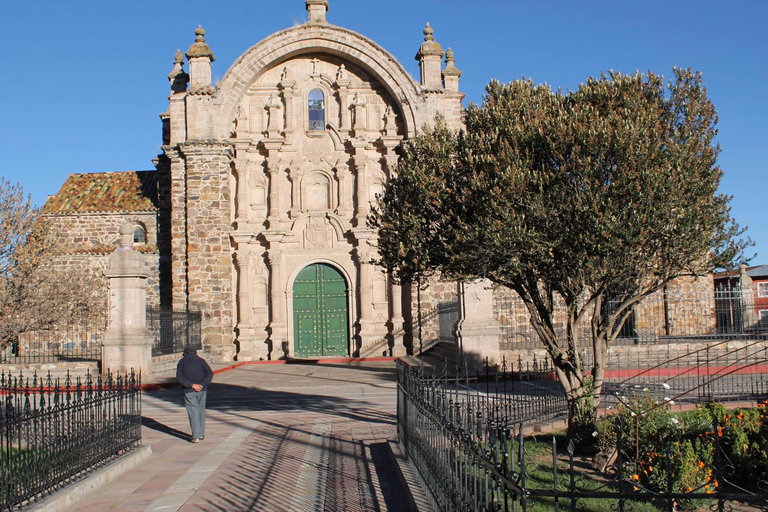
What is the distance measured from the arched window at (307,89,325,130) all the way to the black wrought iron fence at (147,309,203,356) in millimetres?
7801

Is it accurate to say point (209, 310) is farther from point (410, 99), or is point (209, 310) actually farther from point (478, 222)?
point (478, 222)

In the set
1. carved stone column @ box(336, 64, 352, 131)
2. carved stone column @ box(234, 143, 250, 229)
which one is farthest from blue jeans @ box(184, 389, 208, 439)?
carved stone column @ box(336, 64, 352, 131)

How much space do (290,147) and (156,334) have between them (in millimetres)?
8914

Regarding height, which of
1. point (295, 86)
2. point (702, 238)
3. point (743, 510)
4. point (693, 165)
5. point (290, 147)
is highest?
point (295, 86)

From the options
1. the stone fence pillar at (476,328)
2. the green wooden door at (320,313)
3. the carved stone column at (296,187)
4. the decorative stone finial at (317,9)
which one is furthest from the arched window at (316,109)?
the stone fence pillar at (476,328)

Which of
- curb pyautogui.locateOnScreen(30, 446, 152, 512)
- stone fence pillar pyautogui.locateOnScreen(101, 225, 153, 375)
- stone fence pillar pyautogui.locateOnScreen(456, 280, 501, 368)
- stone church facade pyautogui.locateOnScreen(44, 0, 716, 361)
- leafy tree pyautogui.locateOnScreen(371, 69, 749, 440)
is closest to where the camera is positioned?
curb pyautogui.locateOnScreen(30, 446, 152, 512)

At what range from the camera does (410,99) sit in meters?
23.9

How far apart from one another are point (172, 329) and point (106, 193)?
30.6 ft

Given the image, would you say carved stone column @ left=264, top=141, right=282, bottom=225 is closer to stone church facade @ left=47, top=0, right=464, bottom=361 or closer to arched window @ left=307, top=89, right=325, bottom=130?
stone church facade @ left=47, top=0, right=464, bottom=361

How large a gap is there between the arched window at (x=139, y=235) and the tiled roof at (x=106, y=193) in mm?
795

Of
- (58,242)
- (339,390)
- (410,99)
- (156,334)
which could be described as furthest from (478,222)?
(58,242)

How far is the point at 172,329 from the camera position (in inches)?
796

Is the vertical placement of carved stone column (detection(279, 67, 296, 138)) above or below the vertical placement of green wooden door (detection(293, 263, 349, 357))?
above

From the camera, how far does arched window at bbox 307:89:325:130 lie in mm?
25219
